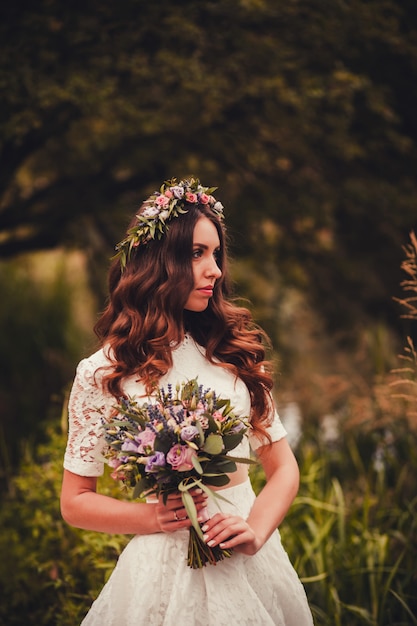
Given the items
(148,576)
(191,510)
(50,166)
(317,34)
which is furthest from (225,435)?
(50,166)

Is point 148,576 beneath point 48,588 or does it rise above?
above

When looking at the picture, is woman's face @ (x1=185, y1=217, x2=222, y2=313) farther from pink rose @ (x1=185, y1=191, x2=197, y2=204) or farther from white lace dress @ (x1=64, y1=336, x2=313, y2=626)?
white lace dress @ (x1=64, y1=336, x2=313, y2=626)

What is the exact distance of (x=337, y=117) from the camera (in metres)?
5.51

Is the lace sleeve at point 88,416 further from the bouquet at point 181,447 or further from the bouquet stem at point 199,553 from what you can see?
the bouquet stem at point 199,553

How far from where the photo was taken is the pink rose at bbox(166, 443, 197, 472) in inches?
75.4

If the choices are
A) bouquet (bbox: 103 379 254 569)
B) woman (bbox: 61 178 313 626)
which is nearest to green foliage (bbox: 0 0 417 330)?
woman (bbox: 61 178 313 626)

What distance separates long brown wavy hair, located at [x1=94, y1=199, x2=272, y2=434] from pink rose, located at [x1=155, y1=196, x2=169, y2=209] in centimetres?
8

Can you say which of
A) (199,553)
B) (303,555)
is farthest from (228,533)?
(303,555)

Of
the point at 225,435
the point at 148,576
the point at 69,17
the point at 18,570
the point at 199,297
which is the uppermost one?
the point at 69,17

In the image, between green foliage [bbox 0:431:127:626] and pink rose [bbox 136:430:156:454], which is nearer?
pink rose [bbox 136:430:156:454]

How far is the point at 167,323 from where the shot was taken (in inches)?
96.8

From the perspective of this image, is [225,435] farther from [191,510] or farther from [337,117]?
[337,117]

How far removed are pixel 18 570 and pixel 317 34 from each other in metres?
4.66

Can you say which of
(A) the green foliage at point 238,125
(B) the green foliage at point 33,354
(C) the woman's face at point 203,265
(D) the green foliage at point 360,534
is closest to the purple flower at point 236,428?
(C) the woman's face at point 203,265
